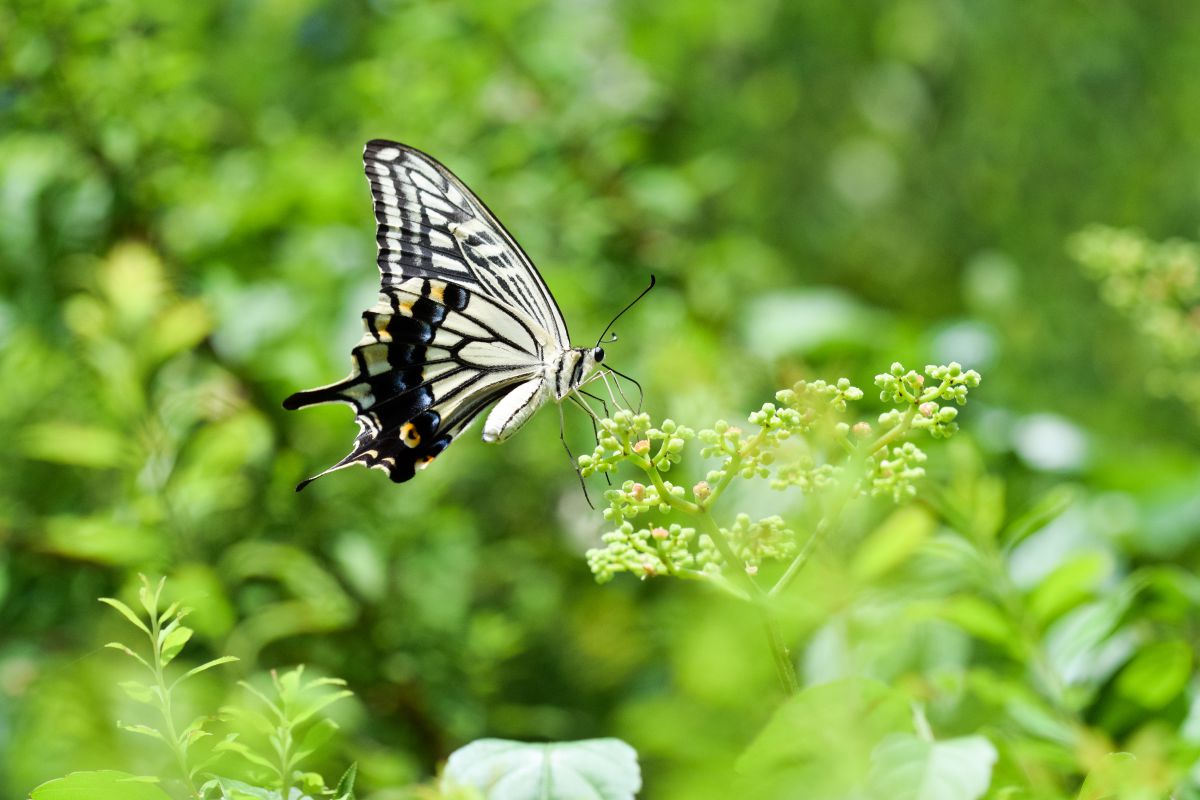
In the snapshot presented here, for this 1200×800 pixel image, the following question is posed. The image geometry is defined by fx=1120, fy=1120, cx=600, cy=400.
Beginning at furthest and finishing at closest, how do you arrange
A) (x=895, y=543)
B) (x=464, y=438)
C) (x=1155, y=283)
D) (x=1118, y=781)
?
(x=464, y=438), (x=1155, y=283), (x=895, y=543), (x=1118, y=781)

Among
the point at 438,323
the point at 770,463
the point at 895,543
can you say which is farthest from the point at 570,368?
the point at 770,463

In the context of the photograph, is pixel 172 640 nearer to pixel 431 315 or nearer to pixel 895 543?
pixel 895 543

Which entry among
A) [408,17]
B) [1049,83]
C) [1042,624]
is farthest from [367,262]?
[1049,83]

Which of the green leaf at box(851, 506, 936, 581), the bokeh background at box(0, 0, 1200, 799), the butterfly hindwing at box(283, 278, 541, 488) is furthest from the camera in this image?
the butterfly hindwing at box(283, 278, 541, 488)

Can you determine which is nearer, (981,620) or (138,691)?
(138,691)

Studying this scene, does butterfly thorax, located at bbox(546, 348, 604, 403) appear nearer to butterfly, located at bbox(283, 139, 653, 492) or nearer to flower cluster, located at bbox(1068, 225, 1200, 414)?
butterfly, located at bbox(283, 139, 653, 492)

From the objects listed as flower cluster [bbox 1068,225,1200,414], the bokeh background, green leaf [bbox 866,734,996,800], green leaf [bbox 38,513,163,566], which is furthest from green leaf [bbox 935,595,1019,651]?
green leaf [bbox 38,513,163,566]
